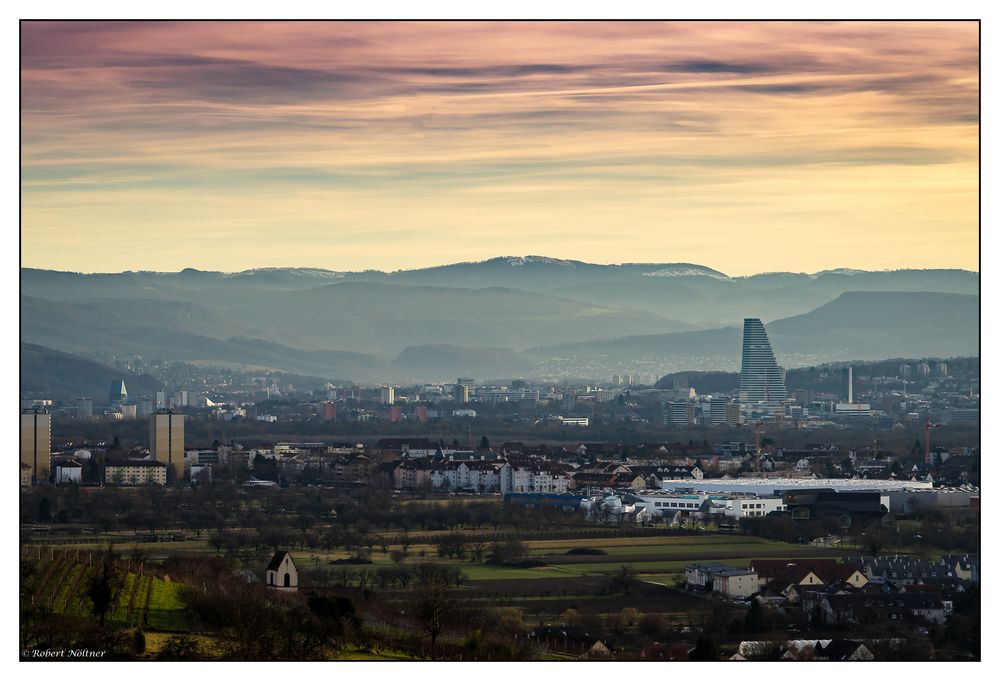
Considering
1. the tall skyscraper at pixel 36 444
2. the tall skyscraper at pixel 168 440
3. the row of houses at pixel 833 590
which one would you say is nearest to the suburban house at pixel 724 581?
the row of houses at pixel 833 590

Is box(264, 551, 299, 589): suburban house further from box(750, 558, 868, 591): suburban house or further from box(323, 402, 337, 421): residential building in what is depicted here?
box(323, 402, 337, 421): residential building

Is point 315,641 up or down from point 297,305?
down

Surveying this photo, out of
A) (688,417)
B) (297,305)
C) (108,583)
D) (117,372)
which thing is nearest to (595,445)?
(688,417)

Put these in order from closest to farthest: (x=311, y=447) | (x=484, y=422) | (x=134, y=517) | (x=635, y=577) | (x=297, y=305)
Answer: (x=635, y=577) < (x=134, y=517) < (x=311, y=447) < (x=484, y=422) < (x=297, y=305)

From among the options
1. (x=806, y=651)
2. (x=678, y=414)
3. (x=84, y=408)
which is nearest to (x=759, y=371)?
(x=678, y=414)

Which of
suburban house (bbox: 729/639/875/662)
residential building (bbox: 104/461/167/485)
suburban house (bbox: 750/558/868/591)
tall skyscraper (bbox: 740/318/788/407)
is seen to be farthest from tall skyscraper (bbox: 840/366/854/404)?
suburban house (bbox: 729/639/875/662)

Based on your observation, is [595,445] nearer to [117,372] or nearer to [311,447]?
[311,447]

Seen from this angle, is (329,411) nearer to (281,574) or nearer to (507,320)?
(507,320)
